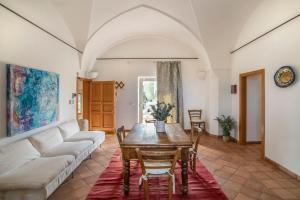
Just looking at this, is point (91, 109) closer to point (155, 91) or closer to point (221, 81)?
point (155, 91)

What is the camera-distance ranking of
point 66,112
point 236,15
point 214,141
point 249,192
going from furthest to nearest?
point 214,141
point 66,112
point 236,15
point 249,192

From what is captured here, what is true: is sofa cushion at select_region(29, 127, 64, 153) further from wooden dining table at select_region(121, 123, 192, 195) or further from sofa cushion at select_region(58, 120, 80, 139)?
wooden dining table at select_region(121, 123, 192, 195)

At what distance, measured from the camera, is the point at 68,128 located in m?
4.58

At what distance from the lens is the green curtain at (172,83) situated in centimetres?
735

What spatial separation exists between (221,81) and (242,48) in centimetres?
123

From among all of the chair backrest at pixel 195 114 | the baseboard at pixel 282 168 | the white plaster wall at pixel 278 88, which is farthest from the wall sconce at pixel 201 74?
the baseboard at pixel 282 168

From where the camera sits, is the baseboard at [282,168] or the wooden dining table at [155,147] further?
the baseboard at [282,168]

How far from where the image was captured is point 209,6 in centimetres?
443

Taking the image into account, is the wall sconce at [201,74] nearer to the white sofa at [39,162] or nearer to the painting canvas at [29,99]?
the white sofa at [39,162]

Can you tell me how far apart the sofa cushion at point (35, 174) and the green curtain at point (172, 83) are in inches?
191

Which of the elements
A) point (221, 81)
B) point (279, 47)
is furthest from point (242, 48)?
point (279, 47)

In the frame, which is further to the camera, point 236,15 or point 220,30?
point 220,30

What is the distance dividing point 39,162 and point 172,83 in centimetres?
529

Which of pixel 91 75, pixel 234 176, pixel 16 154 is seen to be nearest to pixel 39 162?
pixel 16 154
